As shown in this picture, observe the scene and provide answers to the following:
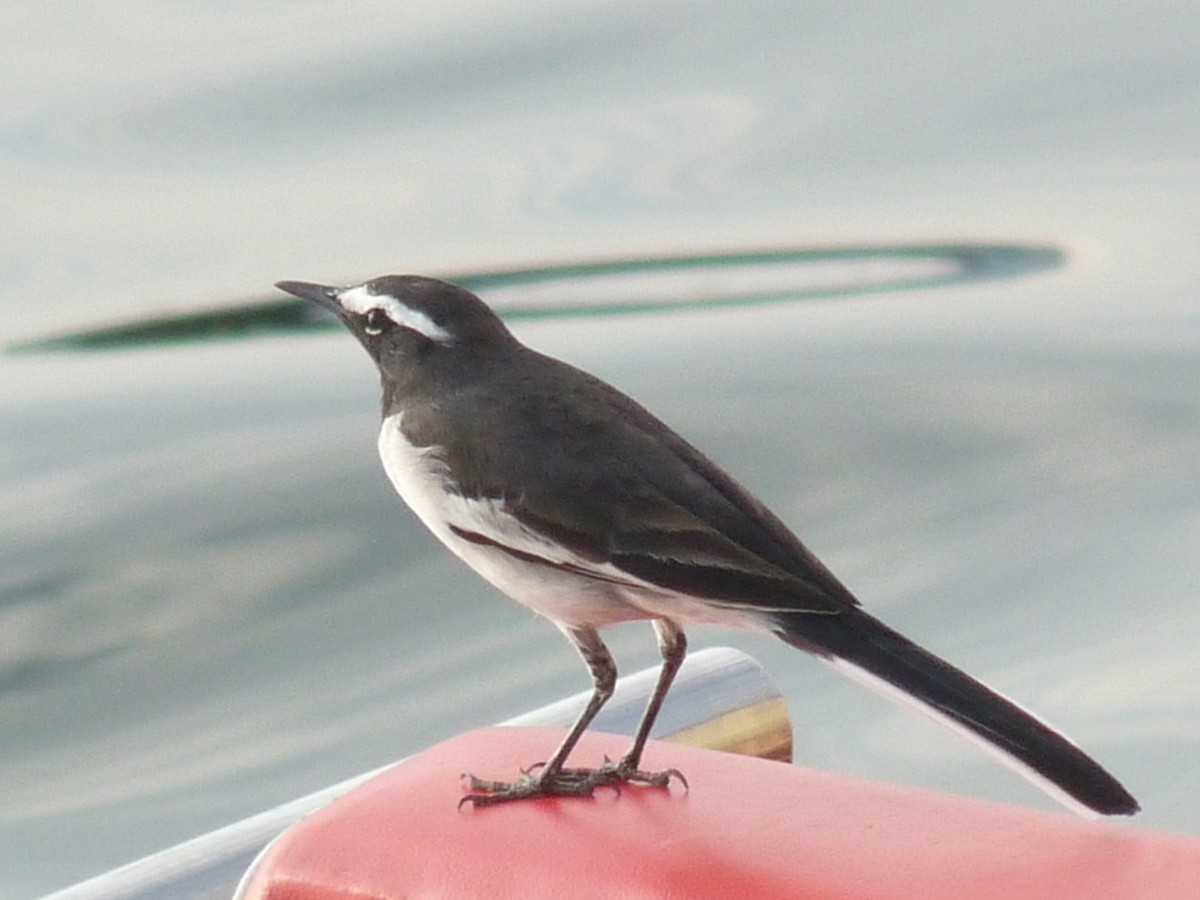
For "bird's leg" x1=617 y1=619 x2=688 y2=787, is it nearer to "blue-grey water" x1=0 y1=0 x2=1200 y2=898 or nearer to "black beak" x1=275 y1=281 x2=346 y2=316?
"black beak" x1=275 y1=281 x2=346 y2=316

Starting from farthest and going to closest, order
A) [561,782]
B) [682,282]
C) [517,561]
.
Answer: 1. [682,282]
2. [517,561]
3. [561,782]

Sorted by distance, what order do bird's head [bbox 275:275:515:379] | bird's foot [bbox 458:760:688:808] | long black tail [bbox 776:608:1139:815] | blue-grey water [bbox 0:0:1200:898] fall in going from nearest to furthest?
long black tail [bbox 776:608:1139:815], bird's foot [bbox 458:760:688:808], bird's head [bbox 275:275:515:379], blue-grey water [bbox 0:0:1200:898]

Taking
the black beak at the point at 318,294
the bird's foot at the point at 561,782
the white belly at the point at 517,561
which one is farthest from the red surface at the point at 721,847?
the black beak at the point at 318,294

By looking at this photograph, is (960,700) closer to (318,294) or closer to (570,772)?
(570,772)

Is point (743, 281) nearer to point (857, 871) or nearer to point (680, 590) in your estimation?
point (680, 590)

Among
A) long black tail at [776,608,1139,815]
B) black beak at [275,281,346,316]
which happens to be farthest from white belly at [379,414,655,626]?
black beak at [275,281,346,316]

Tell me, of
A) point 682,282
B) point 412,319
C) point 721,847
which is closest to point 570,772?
point 721,847
